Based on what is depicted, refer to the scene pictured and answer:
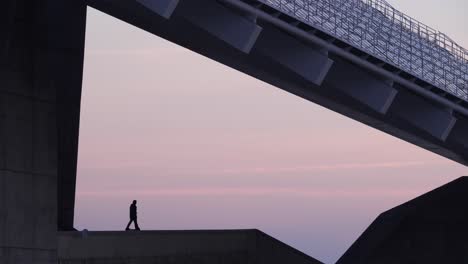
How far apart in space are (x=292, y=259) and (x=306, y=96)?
19.4 ft

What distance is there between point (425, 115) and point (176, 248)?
773 centimetres

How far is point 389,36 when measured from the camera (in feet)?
120

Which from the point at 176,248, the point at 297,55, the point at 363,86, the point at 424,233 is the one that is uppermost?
the point at 363,86

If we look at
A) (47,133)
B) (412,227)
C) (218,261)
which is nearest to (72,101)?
(218,261)

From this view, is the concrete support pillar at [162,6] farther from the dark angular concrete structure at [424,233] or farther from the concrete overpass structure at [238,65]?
the dark angular concrete structure at [424,233]

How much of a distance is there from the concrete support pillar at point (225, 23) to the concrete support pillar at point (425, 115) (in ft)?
22.5

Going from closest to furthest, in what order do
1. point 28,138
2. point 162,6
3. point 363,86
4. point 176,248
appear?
1. point 162,6
2. point 28,138
3. point 363,86
4. point 176,248

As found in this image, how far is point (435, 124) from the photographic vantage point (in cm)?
3609

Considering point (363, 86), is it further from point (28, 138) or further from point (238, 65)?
point (28, 138)

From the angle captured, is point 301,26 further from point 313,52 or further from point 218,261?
point 218,261

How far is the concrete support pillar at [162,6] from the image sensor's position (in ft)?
91.0

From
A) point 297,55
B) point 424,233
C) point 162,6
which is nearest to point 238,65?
point 297,55

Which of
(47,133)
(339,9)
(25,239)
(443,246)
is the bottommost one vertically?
(25,239)

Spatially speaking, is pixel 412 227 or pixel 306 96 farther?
pixel 412 227
